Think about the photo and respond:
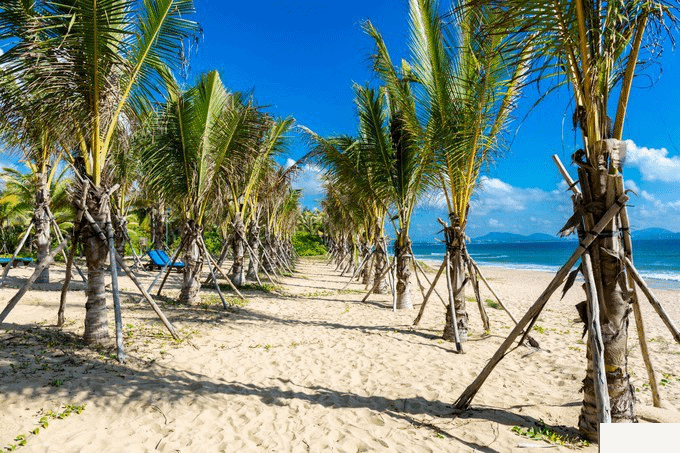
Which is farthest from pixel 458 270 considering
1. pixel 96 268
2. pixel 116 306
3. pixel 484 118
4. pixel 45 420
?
pixel 45 420

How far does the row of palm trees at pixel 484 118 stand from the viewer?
10.1ft

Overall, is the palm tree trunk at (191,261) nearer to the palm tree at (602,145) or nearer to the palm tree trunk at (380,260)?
the palm tree trunk at (380,260)

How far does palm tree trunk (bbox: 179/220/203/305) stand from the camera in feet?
29.1

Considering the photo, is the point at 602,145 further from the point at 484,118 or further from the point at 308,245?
the point at 308,245

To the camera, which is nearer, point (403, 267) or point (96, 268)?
point (96, 268)

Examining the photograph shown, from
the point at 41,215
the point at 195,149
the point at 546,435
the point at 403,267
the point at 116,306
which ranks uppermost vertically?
the point at 195,149

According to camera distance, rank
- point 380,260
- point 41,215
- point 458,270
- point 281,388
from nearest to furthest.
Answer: point 281,388 → point 458,270 → point 41,215 → point 380,260

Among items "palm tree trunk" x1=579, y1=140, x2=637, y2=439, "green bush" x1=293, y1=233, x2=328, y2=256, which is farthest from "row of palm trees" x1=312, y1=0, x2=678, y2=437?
"green bush" x1=293, y1=233, x2=328, y2=256

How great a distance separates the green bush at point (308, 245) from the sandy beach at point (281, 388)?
140 ft

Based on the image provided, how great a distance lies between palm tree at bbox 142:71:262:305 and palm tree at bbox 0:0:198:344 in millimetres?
2473

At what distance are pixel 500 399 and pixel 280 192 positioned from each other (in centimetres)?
1291

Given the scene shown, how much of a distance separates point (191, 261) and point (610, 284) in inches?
318

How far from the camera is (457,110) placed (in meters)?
6.09

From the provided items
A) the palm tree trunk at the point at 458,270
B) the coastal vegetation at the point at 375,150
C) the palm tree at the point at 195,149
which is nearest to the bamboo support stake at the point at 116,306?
the coastal vegetation at the point at 375,150
